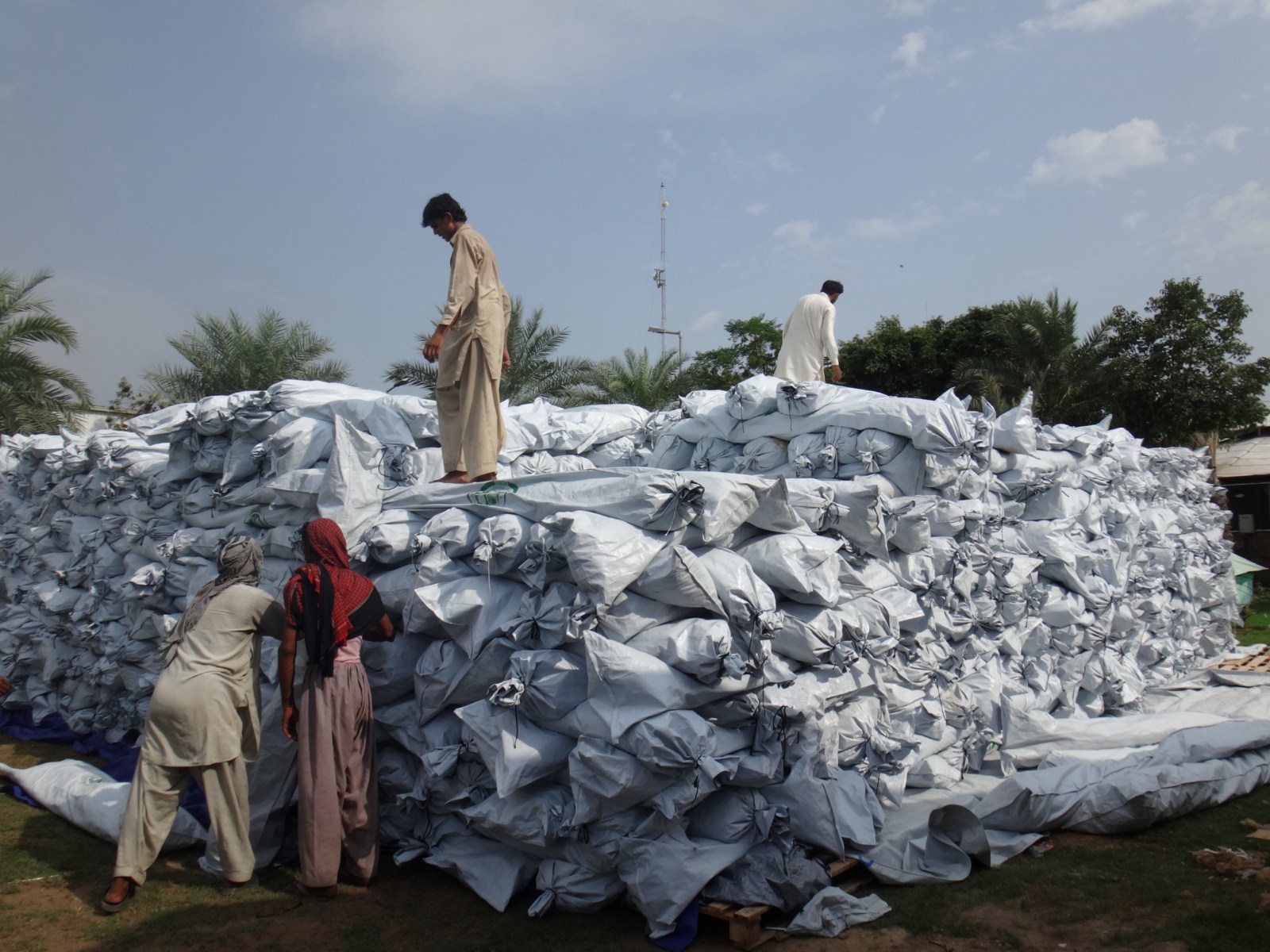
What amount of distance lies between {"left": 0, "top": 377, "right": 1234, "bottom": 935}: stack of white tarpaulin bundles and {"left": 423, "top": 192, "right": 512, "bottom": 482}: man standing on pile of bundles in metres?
A: 0.31

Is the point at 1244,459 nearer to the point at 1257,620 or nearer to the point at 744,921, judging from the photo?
the point at 1257,620

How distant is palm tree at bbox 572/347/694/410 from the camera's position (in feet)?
47.3

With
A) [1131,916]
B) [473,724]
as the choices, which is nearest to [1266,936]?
[1131,916]

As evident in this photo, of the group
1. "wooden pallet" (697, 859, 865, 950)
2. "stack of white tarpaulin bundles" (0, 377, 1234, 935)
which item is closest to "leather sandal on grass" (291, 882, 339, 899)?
"stack of white tarpaulin bundles" (0, 377, 1234, 935)

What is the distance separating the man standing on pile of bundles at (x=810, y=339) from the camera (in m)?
6.56

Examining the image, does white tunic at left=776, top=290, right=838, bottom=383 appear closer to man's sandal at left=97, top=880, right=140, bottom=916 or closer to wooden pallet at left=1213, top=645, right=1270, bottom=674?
wooden pallet at left=1213, top=645, right=1270, bottom=674

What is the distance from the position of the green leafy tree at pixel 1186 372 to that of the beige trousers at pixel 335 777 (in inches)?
598

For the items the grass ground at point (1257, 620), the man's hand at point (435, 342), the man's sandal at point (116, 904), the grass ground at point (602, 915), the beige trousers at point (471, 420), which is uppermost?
the man's hand at point (435, 342)

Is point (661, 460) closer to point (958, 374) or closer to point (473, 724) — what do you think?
point (473, 724)

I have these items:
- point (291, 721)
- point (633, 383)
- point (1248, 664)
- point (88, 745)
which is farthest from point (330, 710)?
point (633, 383)

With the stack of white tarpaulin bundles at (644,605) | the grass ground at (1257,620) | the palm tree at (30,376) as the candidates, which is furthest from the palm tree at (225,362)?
the grass ground at (1257,620)

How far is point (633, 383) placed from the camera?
1463cm

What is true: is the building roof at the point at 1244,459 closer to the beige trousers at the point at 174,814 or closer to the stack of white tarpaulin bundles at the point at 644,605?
the stack of white tarpaulin bundles at the point at 644,605

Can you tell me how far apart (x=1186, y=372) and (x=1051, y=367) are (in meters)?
2.12
